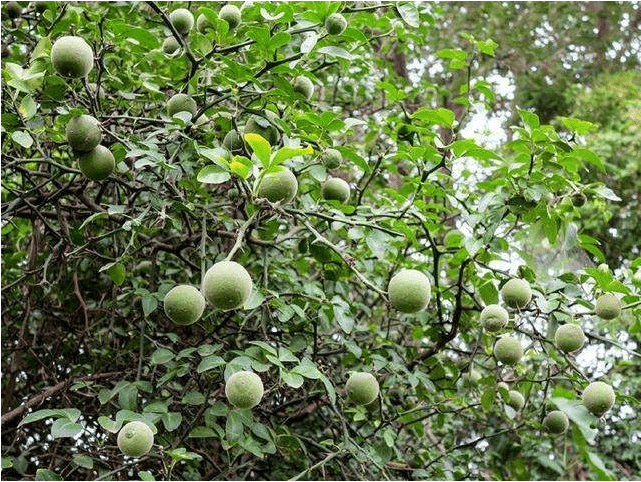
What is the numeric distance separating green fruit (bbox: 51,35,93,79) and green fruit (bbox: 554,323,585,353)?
1298 millimetres

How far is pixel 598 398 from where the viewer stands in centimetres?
171

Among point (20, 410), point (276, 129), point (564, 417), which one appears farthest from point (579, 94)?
point (20, 410)

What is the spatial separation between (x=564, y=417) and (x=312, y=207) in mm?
977

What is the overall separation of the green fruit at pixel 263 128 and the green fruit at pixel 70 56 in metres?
0.39

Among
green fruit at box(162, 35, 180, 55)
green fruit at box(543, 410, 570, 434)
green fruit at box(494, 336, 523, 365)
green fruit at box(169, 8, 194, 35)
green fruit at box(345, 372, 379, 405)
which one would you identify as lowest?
green fruit at box(543, 410, 570, 434)

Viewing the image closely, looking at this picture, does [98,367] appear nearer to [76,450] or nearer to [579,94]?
[76,450]

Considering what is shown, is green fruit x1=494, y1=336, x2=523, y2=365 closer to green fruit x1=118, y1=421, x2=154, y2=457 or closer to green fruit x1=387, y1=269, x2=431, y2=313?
green fruit x1=387, y1=269, x2=431, y2=313

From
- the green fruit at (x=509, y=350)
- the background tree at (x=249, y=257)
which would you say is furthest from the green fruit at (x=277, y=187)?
the green fruit at (x=509, y=350)

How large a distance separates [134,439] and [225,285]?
1.34ft

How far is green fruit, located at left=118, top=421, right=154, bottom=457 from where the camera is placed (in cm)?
139

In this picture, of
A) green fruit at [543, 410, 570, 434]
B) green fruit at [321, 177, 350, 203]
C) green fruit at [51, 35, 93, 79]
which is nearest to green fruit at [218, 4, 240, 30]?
green fruit at [51, 35, 93, 79]

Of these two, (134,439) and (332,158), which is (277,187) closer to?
(332,158)

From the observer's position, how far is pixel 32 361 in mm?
2297

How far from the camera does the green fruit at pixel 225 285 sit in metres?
1.26
